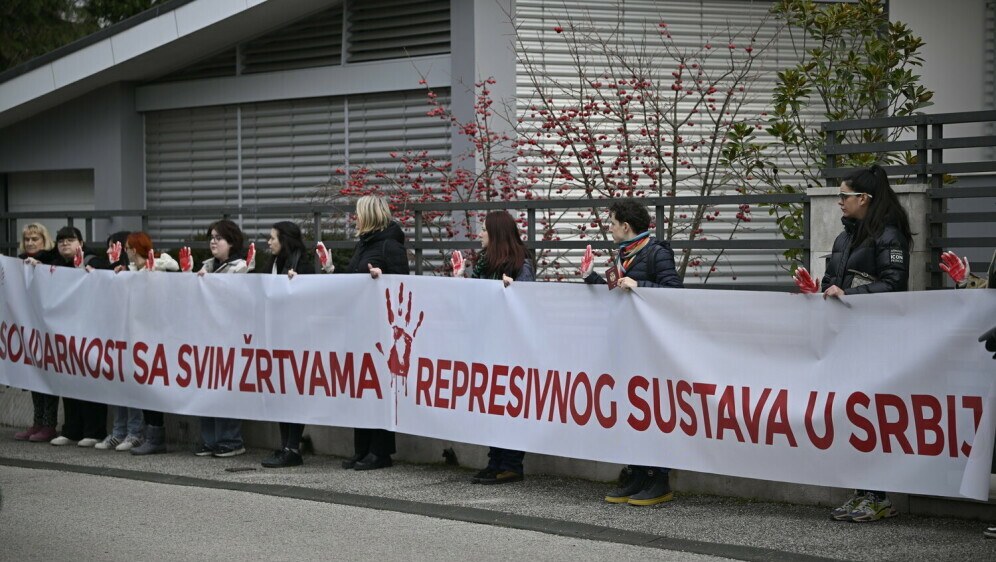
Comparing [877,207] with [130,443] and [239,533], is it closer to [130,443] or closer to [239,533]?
[239,533]

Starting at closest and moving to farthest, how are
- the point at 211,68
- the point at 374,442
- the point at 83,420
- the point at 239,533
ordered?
the point at 239,533 → the point at 374,442 → the point at 83,420 → the point at 211,68

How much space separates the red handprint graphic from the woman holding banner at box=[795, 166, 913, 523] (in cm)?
317

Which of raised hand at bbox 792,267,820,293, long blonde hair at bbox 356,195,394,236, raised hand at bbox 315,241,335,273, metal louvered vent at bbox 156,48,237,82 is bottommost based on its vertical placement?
raised hand at bbox 792,267,820,293

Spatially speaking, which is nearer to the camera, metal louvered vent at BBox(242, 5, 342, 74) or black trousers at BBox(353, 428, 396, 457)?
black trousers at BBox(353, 428, 396, 457)

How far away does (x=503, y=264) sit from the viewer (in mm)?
9078

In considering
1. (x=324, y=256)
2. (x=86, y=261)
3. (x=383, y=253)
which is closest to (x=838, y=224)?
(x=383, y=253)

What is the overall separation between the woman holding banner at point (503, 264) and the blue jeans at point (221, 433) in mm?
2646

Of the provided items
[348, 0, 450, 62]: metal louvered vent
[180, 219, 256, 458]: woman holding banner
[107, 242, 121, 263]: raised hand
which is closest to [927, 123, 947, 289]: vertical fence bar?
[180, 219, 256, 458]: woman holding banner

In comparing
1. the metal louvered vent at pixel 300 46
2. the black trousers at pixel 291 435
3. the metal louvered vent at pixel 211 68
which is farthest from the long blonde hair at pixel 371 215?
the metal louvered vent at pixel 211 68

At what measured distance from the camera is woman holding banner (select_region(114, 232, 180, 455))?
11.0m

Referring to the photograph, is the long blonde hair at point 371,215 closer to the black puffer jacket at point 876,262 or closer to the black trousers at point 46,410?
the black puffer jacket at point 876,262

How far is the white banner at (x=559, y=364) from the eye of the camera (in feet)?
22.9

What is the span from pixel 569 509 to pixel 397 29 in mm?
9036

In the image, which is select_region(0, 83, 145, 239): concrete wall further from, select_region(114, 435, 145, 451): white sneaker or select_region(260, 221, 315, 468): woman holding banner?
select_region(260, 221, 315, 468): woman holding banner
